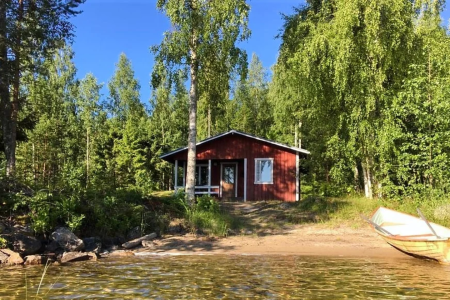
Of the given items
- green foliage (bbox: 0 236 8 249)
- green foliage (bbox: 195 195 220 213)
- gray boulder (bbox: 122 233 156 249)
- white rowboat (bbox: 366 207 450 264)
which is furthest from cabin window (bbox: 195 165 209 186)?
green foliage (bbox: 0 236 8 249)

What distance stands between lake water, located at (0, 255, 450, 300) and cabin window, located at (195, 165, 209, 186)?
15.4 m

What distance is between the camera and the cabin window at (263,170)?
A: 2328 cm

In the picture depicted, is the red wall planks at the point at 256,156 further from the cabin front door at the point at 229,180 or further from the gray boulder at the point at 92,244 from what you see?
the gray boulder at the point at 92,244

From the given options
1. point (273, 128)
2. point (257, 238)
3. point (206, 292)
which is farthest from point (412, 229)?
point (273, 128)

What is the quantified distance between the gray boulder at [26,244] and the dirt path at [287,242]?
293 cm

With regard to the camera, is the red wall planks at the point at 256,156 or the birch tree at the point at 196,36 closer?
the birch tree at the point at 196,36

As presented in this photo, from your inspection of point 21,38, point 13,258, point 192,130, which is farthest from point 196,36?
point 13,258

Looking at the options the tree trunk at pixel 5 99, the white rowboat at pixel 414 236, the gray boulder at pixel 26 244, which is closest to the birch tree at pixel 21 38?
the tree trunk at pixel 5 99

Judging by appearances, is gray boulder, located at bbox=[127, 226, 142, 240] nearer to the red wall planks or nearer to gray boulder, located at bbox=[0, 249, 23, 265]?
gray boulder, located at bbox=[0, 249, 23, 265]

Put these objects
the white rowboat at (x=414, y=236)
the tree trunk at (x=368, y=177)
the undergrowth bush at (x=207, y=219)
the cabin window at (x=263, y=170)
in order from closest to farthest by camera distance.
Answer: the white rowboat at (x=414, y=236)
the undergrowth bush at (x=207, y=219)
the tree trunk at (x=368, y=177)
the cabin window at (x=263, y=170)

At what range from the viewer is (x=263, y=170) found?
23.4 m

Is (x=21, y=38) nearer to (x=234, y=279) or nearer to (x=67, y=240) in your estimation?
(x=67, y=240)

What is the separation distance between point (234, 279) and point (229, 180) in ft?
56.1

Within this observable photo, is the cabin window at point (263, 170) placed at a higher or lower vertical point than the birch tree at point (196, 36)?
lower
